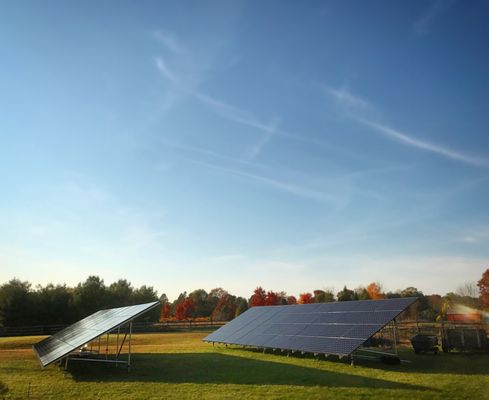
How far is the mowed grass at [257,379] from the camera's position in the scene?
477 inches

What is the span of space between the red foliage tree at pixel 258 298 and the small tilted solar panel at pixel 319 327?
184 ft

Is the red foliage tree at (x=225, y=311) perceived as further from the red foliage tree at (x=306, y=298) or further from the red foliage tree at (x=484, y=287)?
the red foliage tree at (x=484, y=287)

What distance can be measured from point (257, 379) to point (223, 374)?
201 cm

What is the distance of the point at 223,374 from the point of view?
15.9 metres

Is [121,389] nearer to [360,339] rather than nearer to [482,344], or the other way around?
[360,339]

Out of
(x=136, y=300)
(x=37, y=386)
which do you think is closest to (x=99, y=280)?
(x=136, y=300)

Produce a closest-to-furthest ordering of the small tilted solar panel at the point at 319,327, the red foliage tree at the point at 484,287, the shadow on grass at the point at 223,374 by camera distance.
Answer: the shadow on grass at the point at 223,374
the small tilted solar panel at the point at 319,327
the red foliage tree at the point at 484,287

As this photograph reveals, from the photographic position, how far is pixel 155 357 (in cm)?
2209

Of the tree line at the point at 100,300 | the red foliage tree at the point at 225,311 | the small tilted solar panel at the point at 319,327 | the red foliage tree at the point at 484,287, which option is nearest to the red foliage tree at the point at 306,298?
the tree line at the point at 100,300

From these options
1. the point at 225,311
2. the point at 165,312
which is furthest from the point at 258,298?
the point at 165,312

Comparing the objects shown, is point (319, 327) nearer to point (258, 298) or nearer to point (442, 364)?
point (442, 364)

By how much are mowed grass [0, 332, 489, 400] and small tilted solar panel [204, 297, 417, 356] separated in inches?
37.8

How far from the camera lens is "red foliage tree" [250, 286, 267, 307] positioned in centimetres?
8525

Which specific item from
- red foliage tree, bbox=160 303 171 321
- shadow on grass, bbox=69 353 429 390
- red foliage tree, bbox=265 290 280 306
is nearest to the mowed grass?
shadow on grass, bbox=69 353 429 390
